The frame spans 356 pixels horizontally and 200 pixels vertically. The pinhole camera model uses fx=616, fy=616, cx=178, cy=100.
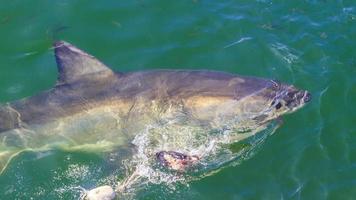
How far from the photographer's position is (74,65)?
8094mm

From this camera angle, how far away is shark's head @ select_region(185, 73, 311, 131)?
295 inches

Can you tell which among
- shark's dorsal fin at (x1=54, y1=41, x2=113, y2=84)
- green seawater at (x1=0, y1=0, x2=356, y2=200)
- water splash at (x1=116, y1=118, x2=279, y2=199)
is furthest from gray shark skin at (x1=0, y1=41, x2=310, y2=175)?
green seawater at (x1=0, y1=0, x2=356, y2=200)

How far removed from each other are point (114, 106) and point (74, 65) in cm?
78

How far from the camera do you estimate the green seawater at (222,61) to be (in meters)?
7.62

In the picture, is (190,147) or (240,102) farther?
(190,147)

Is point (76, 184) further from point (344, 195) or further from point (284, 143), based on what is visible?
point (344, 195)

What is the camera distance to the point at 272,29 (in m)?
10.3

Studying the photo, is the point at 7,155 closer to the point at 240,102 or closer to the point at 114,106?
the point at 114,106

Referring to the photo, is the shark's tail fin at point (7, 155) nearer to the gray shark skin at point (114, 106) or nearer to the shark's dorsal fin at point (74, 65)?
the gray shark skin at point (114, 106)

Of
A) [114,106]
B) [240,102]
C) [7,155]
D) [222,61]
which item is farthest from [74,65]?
[222,61]

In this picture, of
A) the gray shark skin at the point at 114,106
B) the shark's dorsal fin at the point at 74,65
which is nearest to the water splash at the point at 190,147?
the gray shark skin at the point at 114,106

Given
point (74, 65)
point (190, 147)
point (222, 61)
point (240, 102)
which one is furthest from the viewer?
Result: point (222, 61)

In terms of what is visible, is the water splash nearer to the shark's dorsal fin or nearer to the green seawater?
the green seawater

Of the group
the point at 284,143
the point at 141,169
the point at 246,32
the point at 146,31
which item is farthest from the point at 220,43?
the point at 141,169
